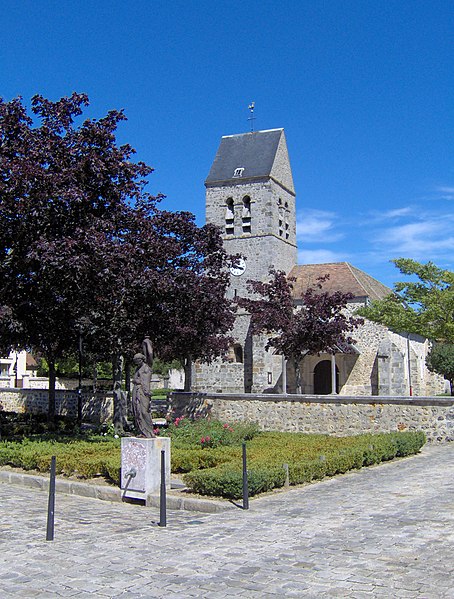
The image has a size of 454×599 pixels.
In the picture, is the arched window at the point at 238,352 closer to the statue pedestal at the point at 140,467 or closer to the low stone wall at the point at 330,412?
the low stone wall at the point at 330,412

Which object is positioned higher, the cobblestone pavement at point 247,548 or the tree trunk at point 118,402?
the tree trunk at point 118,402

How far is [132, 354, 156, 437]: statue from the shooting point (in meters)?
9.95

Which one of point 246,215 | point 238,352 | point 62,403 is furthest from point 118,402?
point 246,215

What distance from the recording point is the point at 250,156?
38375 millimetres

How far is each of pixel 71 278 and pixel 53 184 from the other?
6.81 ft

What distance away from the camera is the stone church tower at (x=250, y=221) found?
3475 cm

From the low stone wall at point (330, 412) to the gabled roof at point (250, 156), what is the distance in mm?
19675

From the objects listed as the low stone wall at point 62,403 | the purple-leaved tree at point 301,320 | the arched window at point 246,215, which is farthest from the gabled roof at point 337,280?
the low stone wall at point 62,403

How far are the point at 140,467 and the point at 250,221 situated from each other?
93.0 ft

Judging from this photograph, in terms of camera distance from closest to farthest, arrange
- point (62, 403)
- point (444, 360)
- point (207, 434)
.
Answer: point (207, 434) < point (62, 403) < point (444, 360)

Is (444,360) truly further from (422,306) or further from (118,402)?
(118,402)

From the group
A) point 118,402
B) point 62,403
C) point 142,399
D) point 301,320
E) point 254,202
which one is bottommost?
point 62,403

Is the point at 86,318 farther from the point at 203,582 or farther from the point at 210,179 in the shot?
the point at 210,179

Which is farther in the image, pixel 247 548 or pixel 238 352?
pixel 238 352
